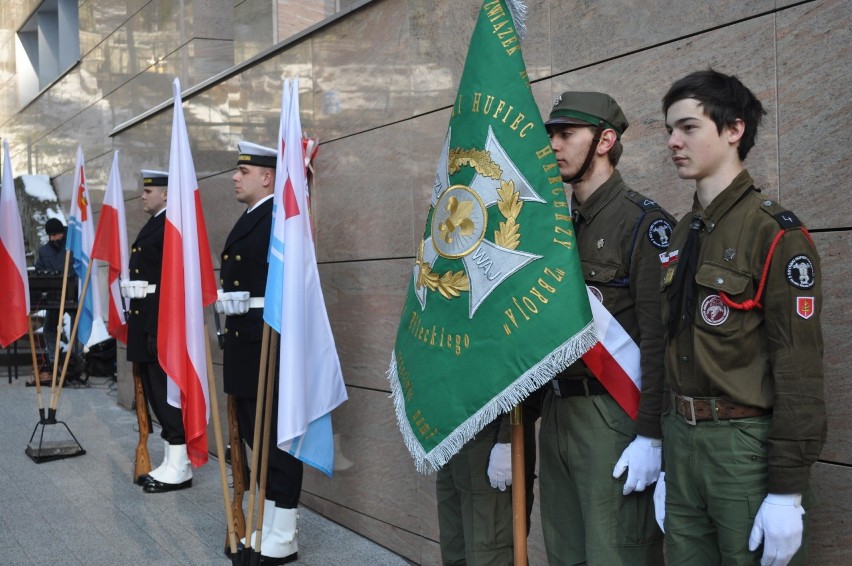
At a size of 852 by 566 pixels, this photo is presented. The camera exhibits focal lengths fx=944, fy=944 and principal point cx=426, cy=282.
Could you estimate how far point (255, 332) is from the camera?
519 cm

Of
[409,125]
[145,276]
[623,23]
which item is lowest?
[145,276]

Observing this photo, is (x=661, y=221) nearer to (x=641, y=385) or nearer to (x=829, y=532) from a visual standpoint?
(x=641, y=385)

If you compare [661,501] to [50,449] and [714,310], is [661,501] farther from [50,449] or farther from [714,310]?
[50,449]

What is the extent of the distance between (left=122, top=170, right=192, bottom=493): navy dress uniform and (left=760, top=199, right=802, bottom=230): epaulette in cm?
506

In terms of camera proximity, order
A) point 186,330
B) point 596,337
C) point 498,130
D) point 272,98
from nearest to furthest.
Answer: point 596,337 → point 498,130 → point 186,330 → point 272,98

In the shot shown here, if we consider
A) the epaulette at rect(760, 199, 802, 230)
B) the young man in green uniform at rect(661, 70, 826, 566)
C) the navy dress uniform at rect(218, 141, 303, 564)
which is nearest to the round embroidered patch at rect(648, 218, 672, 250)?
the young man in green uniform at rect(661, 70, 826, 566)

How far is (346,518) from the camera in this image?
225 inches

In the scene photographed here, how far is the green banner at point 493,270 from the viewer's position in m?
2.66

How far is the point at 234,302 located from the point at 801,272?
3452mm

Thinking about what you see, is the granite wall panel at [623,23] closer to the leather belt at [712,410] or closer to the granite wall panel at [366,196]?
the granite wall panel at [366,196]

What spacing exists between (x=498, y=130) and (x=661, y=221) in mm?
556

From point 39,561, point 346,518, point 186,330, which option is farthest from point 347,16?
point 39,561

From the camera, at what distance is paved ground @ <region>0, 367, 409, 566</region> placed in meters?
5.20

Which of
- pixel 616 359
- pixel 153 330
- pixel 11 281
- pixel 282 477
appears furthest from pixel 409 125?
pixel 11 281
